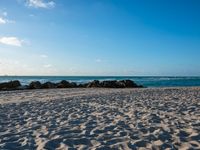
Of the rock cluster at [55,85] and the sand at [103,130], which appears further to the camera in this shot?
the rock cluster at [55,85]

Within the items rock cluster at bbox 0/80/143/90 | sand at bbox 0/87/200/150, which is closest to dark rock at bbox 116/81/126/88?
rock cluster at bbox 0/80/143/90

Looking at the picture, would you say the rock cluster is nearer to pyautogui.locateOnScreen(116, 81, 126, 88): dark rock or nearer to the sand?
pyautogui.locateOnScreen(116, 81, 126, 88): dark rock

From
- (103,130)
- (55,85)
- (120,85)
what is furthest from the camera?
(120,85)

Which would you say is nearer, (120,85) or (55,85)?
(55,85)

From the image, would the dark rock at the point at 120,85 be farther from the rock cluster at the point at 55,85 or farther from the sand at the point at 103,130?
the sand at the point at 103,130

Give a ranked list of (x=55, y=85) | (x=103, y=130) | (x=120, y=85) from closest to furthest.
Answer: (x=103, y=130)
(x=55, y=85)
(x=120, y=85)

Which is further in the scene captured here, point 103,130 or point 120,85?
point 120,85

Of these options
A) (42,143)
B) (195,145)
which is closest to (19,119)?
(42,143)

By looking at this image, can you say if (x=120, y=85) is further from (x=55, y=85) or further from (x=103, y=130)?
(x=103, y=130)

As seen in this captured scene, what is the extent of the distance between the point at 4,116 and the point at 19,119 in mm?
839

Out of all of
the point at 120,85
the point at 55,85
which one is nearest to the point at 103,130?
the point at 55,85

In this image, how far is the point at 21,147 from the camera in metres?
4.82

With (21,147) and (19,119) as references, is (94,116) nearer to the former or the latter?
(19,119)

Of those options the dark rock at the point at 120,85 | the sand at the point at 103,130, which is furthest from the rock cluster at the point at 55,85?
the sand at the point at 103,130
